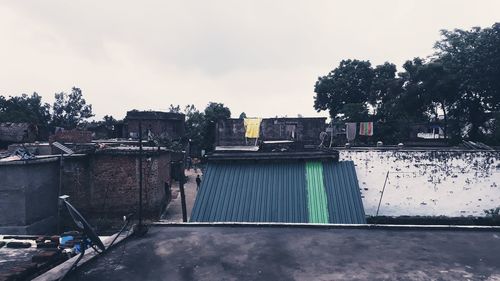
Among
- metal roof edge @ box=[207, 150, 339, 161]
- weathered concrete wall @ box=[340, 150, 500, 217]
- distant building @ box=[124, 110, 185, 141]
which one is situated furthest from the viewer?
distant building @ box=[124, 110, 185, 141]

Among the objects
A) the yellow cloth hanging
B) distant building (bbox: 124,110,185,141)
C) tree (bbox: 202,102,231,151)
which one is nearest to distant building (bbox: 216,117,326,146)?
the yellow cloth hanging

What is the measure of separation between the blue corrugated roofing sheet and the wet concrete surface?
319 cm

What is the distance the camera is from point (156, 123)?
41438mm

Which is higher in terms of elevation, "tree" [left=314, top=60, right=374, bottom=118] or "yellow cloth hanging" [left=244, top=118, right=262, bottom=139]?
"tree" [left=314, top=60, right=374, bottom=118]

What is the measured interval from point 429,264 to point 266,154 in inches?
307

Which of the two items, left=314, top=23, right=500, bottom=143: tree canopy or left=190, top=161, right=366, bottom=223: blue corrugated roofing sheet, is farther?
left=314, top=23, right=500, bottom=143: tree canopy

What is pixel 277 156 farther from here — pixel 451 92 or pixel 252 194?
pixel 451 92

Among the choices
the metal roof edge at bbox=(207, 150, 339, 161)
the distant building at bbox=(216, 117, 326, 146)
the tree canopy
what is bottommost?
the metal roof edge at bbox=(207, 150, 339, 161)

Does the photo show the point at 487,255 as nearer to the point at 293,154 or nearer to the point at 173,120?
the point at 293,154

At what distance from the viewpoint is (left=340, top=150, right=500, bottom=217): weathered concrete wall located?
50.4 feet

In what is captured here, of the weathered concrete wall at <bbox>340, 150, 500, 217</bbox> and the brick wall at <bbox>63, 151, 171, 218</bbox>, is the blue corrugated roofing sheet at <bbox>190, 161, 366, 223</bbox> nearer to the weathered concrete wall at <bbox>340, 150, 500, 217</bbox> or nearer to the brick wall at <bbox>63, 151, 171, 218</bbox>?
the weathered concrete wall at <bbox>340, 150, 500, 217</bbox>

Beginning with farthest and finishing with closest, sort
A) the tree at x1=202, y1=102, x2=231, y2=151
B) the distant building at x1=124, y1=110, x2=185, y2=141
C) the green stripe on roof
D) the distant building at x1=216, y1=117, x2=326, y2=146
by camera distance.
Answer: the distant building at x1=124, y1=110, x2=185, y2=141 < the tree at x1=202, y1=102, x2=231, y2=151 < the distant building at x1=216, y1=117, x2=326, y2=146 < the green stripe on roof

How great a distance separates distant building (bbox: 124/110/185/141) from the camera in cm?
4069

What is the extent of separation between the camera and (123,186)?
1728 centimetres
